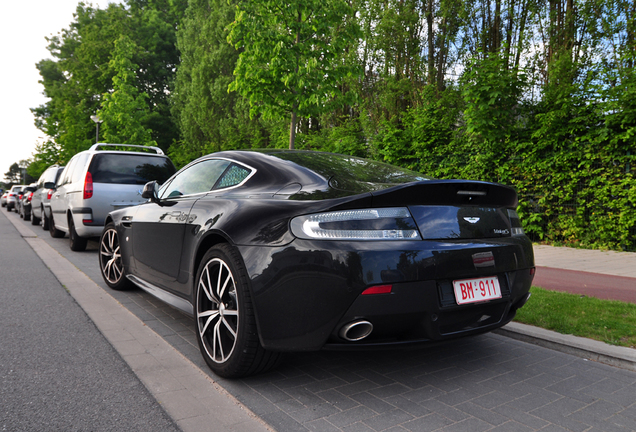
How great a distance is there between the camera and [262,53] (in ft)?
31.4

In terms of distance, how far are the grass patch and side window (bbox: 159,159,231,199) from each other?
2.88 m

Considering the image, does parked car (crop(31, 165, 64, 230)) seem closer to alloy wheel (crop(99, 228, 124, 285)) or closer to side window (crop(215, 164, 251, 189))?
alloy wheel (crop(99, 228, 124, 285))

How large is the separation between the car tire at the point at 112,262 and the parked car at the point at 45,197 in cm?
560

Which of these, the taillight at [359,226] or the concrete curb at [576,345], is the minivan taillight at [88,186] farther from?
the concrete curb at [576,345]

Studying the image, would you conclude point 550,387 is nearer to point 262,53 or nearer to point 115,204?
point 115,204

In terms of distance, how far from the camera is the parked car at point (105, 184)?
27.9 feet

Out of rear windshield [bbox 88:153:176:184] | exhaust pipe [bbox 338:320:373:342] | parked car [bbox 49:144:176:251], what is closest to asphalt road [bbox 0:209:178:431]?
exhaust pipe [bbox 338:320:373:342]

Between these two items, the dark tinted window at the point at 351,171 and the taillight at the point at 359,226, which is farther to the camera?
the dark tinted window at the point at 351,171

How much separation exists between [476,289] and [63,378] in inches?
100

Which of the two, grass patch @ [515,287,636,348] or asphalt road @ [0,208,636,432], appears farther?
grass patch @ [515,287,636,348]

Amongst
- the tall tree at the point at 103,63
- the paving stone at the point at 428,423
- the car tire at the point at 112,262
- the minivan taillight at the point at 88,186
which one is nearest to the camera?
the paving stone at the point at 428,423

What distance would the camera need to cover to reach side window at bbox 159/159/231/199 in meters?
3.88

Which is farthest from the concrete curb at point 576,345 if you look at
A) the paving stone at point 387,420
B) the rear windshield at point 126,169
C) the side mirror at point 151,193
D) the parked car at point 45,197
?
the parked car at point 45,197

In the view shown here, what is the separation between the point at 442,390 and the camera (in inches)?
113
